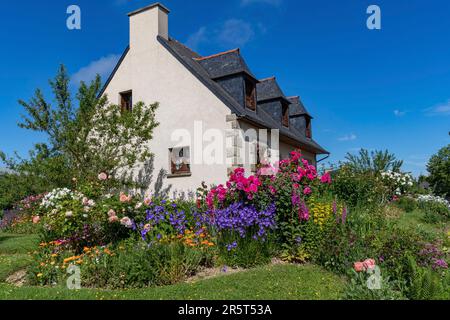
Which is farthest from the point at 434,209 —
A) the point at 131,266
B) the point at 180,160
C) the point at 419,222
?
the point at 131,266

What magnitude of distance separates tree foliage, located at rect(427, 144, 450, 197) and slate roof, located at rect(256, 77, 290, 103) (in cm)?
1963

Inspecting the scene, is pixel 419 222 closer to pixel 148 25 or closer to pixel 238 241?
pixel 238 241

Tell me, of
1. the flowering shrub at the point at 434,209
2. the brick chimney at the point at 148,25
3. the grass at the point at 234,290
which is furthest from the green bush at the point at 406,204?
the brick chimney at the point at 148,25

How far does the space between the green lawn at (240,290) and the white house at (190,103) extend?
733 centimetres

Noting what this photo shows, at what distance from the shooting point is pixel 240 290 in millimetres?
4902

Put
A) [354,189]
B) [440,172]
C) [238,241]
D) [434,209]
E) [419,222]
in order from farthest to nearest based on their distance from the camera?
1. [440,172]
2. [434,209]
3. [419,222]
4. [354,189]
5. [238,241]

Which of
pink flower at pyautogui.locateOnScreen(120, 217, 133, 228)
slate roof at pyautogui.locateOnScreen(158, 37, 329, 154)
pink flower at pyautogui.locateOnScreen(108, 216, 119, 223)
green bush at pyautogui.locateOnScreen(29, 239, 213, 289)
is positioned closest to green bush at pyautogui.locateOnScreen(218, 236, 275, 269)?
A: green bush at pyautogui.locateOnScreen(29, 239, 213, 289)

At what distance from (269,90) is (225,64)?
3.75m

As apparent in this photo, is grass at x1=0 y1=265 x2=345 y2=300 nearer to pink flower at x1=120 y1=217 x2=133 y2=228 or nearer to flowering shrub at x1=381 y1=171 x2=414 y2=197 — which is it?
pink flower at x1=120 y1=217 x2=133 y2=228

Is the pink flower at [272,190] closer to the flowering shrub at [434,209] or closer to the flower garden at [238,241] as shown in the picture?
the flower garden at [238,241]

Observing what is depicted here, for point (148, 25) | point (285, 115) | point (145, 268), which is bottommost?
point (145, 268)

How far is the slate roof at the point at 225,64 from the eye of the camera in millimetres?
14645

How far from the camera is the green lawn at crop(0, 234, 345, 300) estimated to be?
15.6ft
